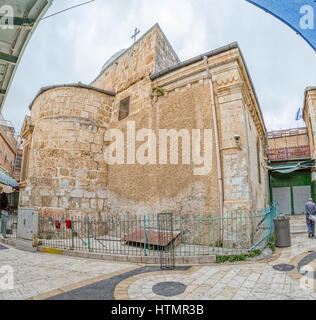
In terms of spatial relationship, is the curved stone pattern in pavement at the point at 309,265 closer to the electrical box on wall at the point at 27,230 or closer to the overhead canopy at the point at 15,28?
the overhead canopy at the point at 15,28

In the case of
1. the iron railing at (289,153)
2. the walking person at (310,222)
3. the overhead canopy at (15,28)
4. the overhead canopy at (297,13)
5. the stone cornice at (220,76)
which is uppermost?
the stone cornice at (220,76)

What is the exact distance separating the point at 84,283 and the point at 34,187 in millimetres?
6081

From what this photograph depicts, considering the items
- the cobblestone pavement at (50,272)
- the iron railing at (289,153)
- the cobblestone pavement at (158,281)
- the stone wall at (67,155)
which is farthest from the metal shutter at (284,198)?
the cobblestone pavement at (50,272)

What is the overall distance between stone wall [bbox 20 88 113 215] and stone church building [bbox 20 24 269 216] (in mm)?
39

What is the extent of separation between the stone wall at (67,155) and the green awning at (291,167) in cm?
1247

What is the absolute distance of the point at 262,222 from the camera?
24.0 feet

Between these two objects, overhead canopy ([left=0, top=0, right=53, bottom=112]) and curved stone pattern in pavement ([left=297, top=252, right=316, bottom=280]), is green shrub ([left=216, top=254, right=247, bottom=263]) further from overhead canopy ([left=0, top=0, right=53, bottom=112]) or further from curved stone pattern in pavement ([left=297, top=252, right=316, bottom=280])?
overhead canopy ([left=0, top=0, right=53, bottom=112])

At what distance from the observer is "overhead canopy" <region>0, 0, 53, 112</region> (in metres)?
2.93

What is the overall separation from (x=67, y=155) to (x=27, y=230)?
3156mm

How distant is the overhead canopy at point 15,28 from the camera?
2.93 m

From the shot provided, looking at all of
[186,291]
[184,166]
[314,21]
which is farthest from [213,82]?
[186,291]

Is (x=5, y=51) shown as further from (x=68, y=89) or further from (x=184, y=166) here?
(x=68, y=89)

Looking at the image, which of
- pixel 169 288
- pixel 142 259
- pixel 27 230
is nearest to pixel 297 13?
pixel 169 288

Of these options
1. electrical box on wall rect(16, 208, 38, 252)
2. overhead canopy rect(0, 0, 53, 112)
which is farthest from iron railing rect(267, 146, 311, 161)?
overhead canopy rect(0, 0, 53, 112)
